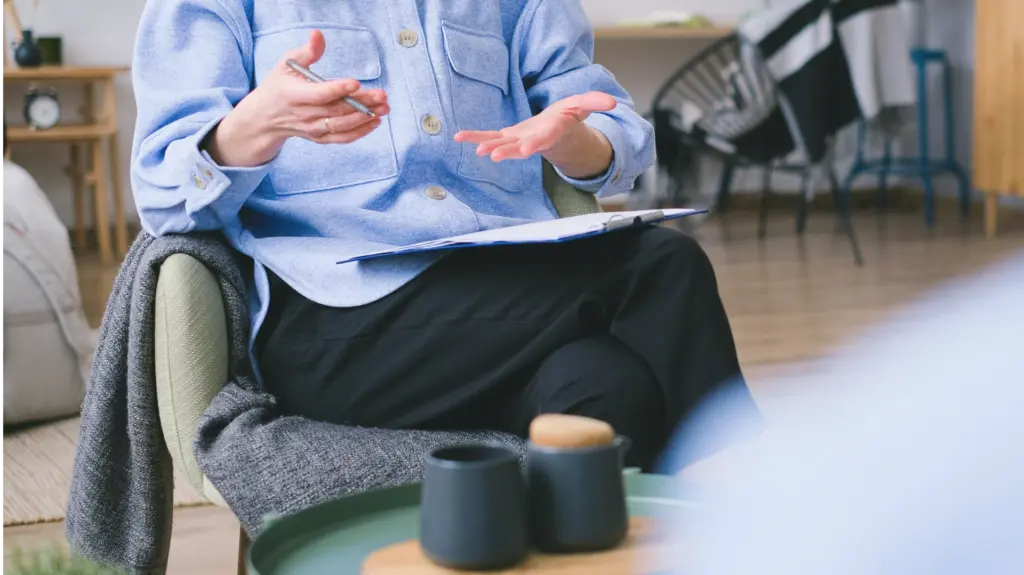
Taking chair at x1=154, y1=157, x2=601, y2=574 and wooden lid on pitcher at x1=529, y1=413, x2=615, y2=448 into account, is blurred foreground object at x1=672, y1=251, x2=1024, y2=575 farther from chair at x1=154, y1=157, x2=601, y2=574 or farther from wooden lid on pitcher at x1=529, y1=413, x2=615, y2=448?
chair at x1=154, y1=157, x2=601, y2=574

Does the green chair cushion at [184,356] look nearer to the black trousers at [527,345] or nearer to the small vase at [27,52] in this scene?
the black trousers at [527,345]

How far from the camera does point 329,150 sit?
1287 millimetres

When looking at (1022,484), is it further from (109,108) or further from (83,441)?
(109,108)

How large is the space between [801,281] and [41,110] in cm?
280

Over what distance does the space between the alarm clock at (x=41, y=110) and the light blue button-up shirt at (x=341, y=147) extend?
11.6ft

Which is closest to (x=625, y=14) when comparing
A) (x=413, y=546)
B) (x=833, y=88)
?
(x=833, y=88)

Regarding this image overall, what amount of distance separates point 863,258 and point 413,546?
12.1ft

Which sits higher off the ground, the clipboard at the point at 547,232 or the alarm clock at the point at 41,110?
the clipboard at the point at 547,232

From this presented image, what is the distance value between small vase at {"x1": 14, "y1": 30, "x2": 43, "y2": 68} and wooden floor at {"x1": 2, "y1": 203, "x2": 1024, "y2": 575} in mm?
761

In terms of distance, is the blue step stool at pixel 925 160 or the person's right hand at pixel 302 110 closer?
the person's right hand at pixel 302 110

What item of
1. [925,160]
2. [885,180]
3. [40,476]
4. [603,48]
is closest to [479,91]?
[40,476]

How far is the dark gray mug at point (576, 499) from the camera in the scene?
665 millimetres

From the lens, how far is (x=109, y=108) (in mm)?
4660

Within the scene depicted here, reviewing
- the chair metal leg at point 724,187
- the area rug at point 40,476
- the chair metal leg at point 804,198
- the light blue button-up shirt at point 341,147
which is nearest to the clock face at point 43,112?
the area rug at point 40,476
